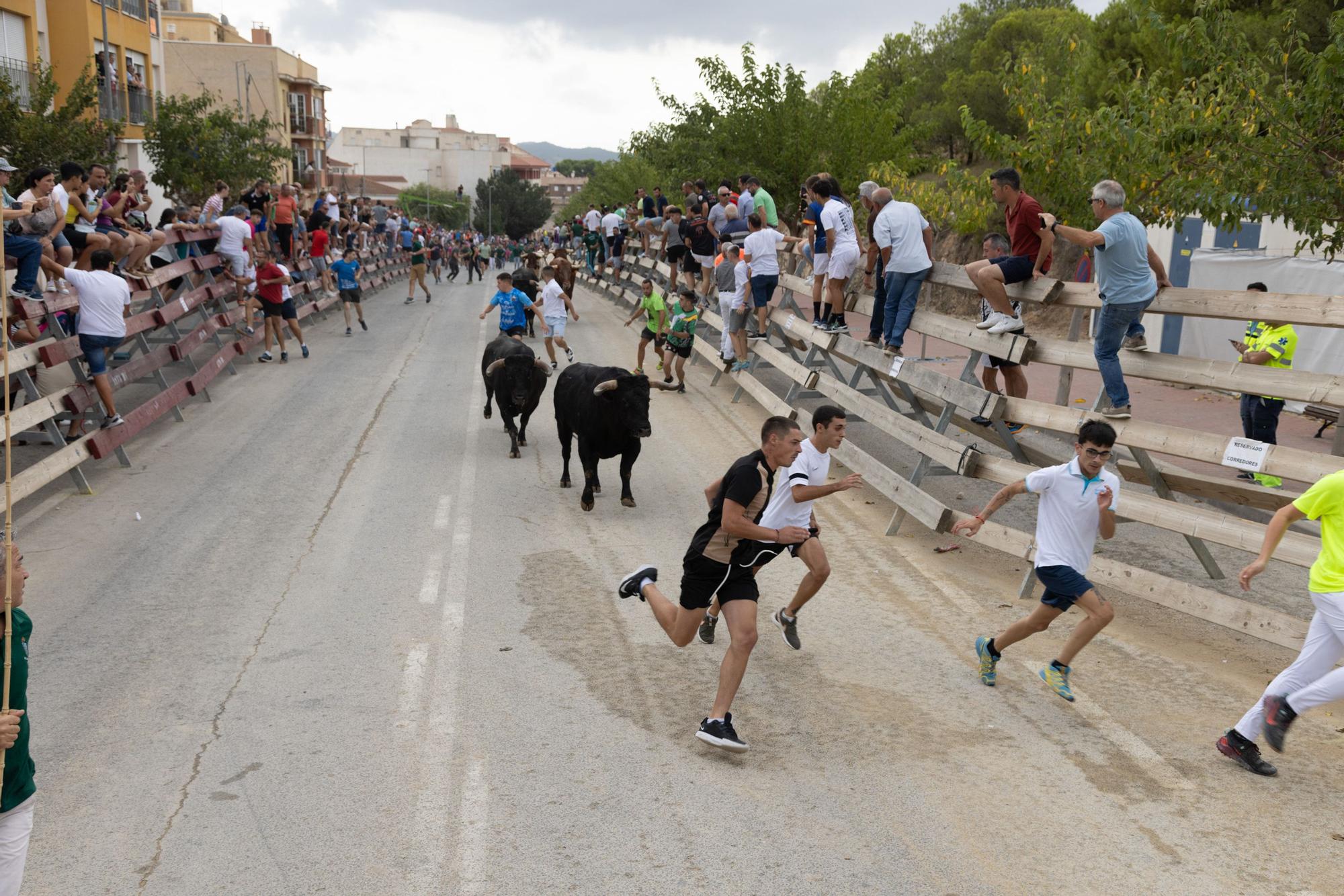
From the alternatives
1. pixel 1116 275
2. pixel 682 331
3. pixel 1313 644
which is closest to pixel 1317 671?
pixel 1313 644

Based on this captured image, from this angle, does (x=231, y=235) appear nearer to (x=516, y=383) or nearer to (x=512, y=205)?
(x=516, y=383)

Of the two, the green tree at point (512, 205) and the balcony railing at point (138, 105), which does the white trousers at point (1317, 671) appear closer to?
the balcony railing at point (138, 105)

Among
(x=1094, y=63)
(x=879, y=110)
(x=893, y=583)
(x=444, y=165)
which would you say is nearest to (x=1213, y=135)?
(x=893, y=583)

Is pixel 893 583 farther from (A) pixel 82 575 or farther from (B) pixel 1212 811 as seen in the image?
(A) pixel 82 575

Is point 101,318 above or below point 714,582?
above

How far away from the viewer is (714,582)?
641 cm

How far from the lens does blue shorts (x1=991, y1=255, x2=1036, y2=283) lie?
9.83 metres

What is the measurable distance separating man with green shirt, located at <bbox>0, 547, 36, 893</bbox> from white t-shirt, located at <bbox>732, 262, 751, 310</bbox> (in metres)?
12.1

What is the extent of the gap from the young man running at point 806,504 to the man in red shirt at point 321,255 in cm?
2134

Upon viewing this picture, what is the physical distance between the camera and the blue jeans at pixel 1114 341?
8.80 metres

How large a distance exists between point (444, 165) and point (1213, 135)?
16000 cm

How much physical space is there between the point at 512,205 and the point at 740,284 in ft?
359

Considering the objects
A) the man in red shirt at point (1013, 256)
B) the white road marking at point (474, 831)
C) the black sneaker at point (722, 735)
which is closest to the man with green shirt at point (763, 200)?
the man in red shirt at point (1013, 256)

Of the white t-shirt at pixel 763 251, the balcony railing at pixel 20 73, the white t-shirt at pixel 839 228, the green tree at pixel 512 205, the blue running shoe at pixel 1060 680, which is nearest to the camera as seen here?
the blue running shoe at pixel 1060 680
